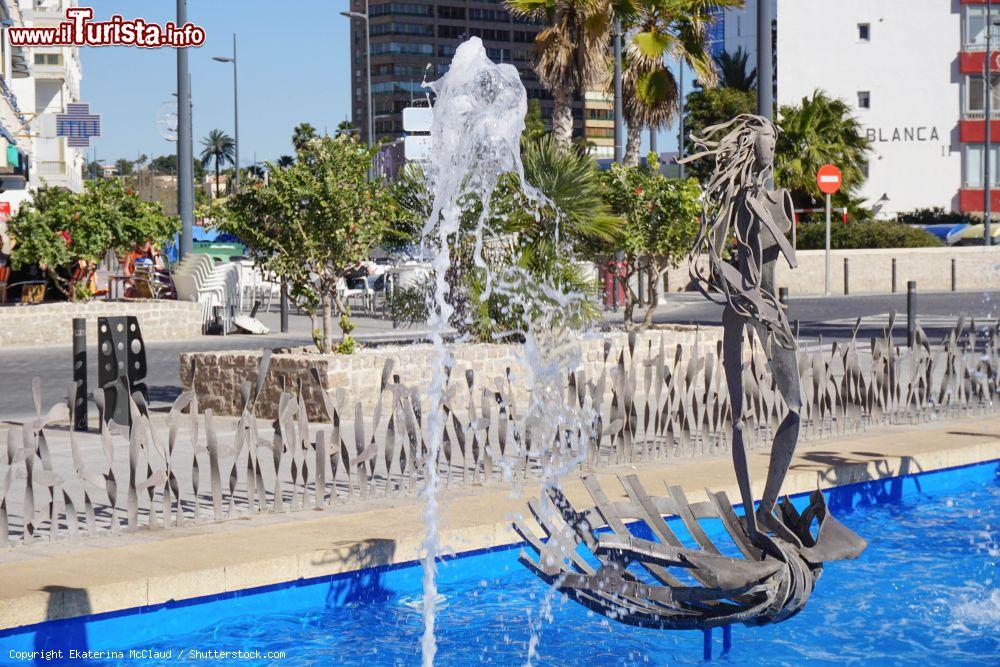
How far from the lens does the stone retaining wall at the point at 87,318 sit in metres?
20.6

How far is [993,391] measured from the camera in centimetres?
1167

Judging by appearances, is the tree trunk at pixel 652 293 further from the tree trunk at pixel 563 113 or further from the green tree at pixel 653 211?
the tree trunk at pixel 563 113

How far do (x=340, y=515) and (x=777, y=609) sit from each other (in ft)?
10.0

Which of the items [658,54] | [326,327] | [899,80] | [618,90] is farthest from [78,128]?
[326,327]

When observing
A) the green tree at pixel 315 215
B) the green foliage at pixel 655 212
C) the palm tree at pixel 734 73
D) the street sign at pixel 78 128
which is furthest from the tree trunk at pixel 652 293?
the palm tree at pixel 734 73

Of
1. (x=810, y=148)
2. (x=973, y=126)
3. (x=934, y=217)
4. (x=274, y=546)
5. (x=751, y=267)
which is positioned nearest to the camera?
(x=751, y=267)

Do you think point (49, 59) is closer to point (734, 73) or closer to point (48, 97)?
point (48, 97)

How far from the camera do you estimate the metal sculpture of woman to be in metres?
5.21

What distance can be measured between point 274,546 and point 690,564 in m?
2.38

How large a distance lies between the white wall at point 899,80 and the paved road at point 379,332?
2321 centimetres

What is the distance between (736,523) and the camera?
5434mm

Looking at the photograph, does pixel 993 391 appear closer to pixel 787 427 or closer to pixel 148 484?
pixel 787 427

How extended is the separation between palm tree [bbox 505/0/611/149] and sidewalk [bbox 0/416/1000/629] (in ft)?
66.6

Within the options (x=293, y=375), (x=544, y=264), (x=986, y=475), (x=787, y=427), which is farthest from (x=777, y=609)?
(x=544, y=264)
